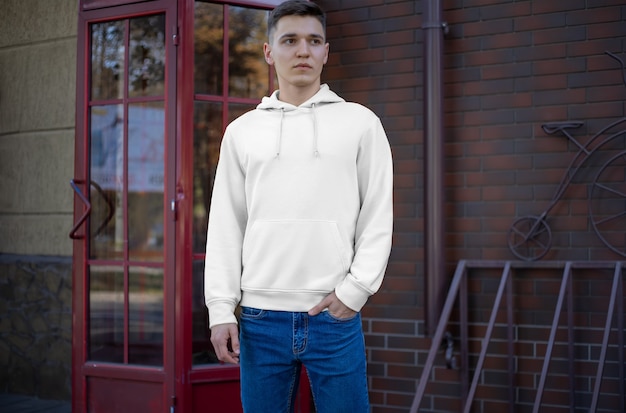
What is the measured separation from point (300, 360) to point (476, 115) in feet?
7.53

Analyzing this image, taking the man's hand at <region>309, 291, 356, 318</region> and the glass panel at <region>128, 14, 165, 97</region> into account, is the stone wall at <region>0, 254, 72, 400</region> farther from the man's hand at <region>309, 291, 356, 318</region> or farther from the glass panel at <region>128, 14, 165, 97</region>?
the man's hand at <region>309, 291, 356, 318</region>

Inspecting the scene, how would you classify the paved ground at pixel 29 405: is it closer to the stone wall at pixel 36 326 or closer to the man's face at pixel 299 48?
the stone wall at pixel 36 326

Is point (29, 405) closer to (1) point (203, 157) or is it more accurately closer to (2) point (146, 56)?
(1) point (203, 157)

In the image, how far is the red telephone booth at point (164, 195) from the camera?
3.95m

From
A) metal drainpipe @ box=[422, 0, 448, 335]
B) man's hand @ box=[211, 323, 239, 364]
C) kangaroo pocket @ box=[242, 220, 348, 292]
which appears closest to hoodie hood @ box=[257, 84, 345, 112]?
kangaroo pocket @ box=[242, 220, 348, 292]

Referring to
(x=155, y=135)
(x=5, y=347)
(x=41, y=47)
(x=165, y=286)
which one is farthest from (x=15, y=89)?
(x=165, y=286)

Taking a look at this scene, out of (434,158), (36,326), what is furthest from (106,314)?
(434,158)

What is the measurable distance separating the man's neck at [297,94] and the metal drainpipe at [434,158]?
5.97 ft

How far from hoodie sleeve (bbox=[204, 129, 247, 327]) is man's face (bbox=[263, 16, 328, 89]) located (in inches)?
10.2

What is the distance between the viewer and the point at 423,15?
3.90 m

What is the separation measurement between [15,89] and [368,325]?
2.99 metres

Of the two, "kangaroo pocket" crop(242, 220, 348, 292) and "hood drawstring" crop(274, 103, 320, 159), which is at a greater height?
"hood drawstring" crop(274, 103, 320, 159)

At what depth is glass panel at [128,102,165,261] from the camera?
4.71 metres

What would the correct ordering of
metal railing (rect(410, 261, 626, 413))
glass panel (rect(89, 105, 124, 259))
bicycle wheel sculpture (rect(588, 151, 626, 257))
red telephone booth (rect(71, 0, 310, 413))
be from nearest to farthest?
metal railing (rect(410, 261, 626, 413)), bicycle wheel sculpture (rect(588, 151, 626, 257)), red telephone booth (rect(71, 0, 310, 413)), glass panel (rect(89, 105, 124, 259))
